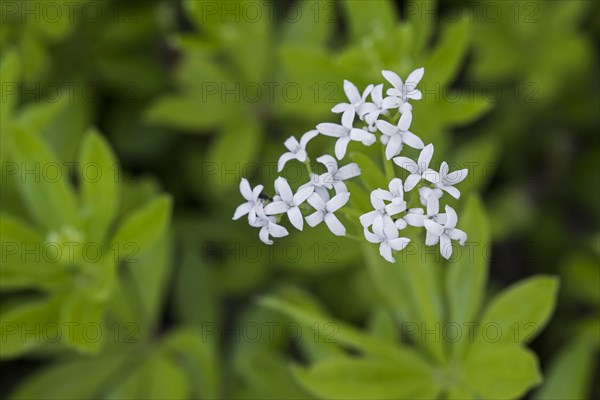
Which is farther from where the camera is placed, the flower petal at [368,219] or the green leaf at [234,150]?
the green leaf at [234,150]

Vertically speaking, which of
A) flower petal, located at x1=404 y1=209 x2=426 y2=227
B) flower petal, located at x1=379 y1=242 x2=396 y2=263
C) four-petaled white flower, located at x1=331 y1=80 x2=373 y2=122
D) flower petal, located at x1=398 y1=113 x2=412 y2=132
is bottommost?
flower petal, located at x1=379 y1=242 x2=396 y2=263

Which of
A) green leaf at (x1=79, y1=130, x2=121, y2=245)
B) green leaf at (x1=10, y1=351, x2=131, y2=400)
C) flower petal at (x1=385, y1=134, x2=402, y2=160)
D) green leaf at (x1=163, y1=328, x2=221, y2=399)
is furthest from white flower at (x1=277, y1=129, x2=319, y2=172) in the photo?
green leaf at (x1=10, y1=351, x2=131, y2=400)

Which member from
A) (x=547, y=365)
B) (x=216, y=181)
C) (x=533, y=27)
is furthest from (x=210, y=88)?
(x=547, y=365)

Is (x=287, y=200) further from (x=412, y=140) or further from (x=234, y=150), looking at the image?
(x=234, y=150)

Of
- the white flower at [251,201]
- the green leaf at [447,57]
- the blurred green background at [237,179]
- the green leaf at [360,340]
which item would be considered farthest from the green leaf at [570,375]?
the white flower at [251,201]

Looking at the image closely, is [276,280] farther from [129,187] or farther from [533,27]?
[533,27]

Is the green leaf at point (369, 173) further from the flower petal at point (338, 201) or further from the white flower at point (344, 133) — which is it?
the flower petal at point (338, 201)

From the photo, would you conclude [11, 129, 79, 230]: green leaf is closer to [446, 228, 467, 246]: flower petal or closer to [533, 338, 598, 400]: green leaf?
[446, 228, 467, 246]: flower petal
